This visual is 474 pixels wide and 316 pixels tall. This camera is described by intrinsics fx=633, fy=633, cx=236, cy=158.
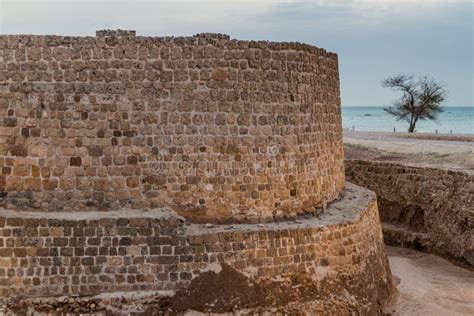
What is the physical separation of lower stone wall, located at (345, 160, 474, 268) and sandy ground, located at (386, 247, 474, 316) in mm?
562

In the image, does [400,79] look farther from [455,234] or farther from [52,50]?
[52,50]

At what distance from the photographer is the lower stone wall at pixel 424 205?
755 inches

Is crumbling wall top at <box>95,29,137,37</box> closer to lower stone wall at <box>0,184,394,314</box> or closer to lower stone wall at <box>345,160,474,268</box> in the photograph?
lower stone wall at <box>0,184,394,314</box>

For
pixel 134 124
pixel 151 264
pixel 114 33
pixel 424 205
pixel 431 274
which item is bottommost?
pixel 431 274

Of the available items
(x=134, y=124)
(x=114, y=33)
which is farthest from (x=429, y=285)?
(x=114, y=33)

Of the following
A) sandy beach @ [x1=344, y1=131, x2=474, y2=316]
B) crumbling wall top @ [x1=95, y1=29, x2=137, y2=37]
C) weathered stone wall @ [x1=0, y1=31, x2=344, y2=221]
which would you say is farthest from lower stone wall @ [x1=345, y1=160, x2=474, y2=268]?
crumbling wall top @ [x1=95, y1=29, x2=137, y2=37]

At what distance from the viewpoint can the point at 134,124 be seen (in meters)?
11.0

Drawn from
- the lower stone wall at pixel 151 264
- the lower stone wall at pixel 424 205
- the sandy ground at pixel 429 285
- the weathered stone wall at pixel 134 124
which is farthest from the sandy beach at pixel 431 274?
the weathered stone wall at pixel 134 124

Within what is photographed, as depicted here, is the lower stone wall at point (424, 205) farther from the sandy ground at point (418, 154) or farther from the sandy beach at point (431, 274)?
the sandy ground at point (418, 154)

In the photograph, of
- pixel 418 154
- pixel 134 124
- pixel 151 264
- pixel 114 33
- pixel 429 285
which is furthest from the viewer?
pixel 418 154

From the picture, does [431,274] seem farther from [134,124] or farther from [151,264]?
[134,124]

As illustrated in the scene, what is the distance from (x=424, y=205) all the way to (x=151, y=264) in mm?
13159

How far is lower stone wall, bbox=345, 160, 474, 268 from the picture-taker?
1917 cm

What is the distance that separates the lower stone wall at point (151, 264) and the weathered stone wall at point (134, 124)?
1.44 feet
